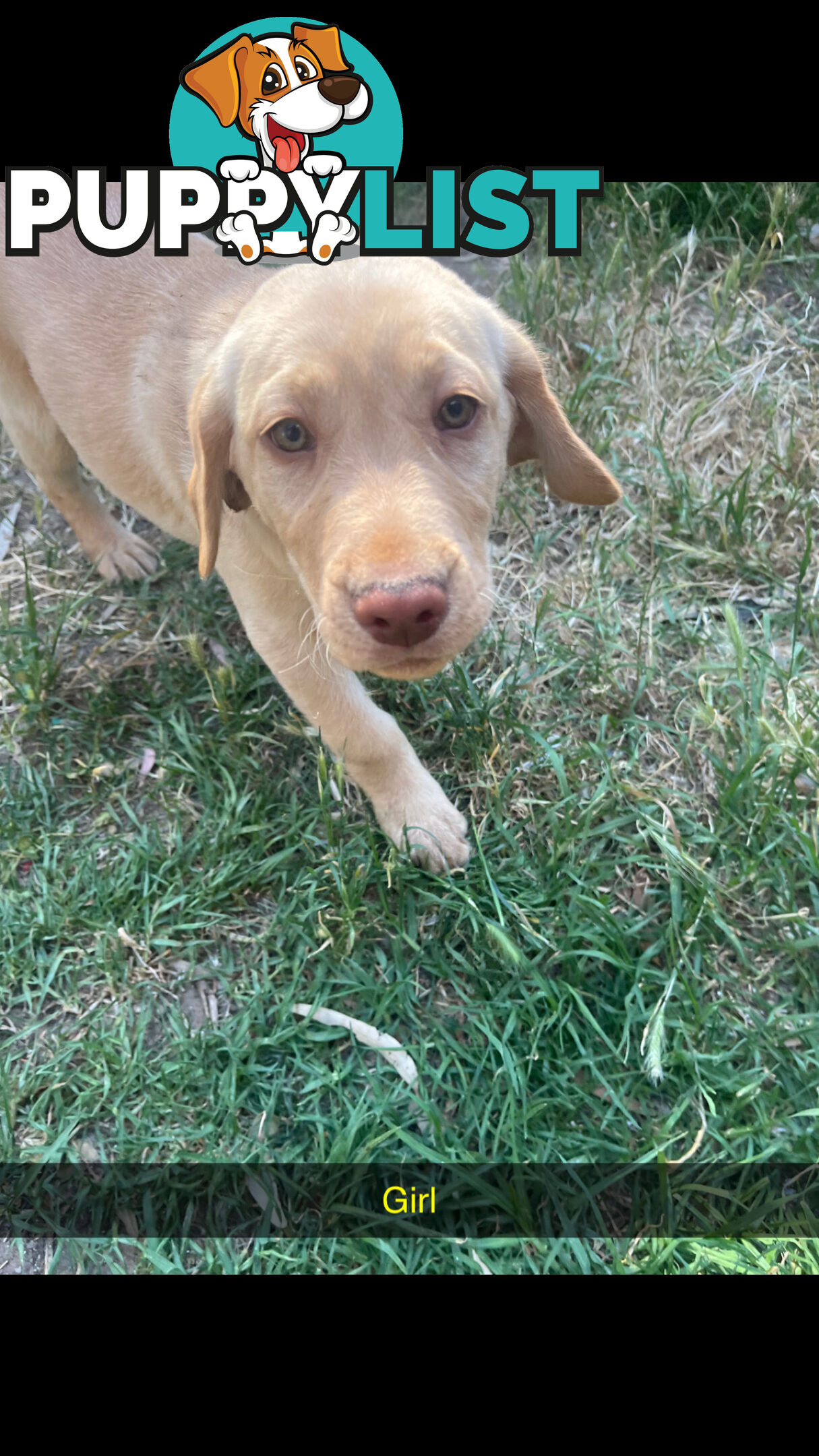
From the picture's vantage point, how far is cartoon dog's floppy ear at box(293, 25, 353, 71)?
227 centimetres

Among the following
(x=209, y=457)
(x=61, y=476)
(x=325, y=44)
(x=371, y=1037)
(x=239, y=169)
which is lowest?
(x=371, y=1037)

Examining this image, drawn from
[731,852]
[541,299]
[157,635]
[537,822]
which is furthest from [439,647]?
[541,299]

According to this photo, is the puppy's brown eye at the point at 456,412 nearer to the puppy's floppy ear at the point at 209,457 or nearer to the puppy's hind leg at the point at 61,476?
the puppy's floppy ear at the point at 209,457

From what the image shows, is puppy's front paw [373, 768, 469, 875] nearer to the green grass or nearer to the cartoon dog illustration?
the green grass

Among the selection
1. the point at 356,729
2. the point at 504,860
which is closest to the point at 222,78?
the point at 356,729

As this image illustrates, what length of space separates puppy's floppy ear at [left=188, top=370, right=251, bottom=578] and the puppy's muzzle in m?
0.72

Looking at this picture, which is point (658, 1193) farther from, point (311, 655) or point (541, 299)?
point (541, 299)

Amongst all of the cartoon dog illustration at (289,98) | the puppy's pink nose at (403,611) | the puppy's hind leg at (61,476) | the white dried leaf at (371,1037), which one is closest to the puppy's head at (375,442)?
the puppy's pink nose at (403,611)

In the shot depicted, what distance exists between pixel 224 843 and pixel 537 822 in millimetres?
953

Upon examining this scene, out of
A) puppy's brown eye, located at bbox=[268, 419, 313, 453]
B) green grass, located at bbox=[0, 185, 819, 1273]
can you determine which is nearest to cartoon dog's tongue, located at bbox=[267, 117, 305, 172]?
puppy's brown eye, located at bbox=[268, 419, 313, 453]

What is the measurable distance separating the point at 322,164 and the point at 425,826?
1.75 metres

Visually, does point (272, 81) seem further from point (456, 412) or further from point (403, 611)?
point (403, 611)

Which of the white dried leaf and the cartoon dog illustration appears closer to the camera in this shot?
the cartoon dog illustration

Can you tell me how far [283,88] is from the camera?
7.73 ft
